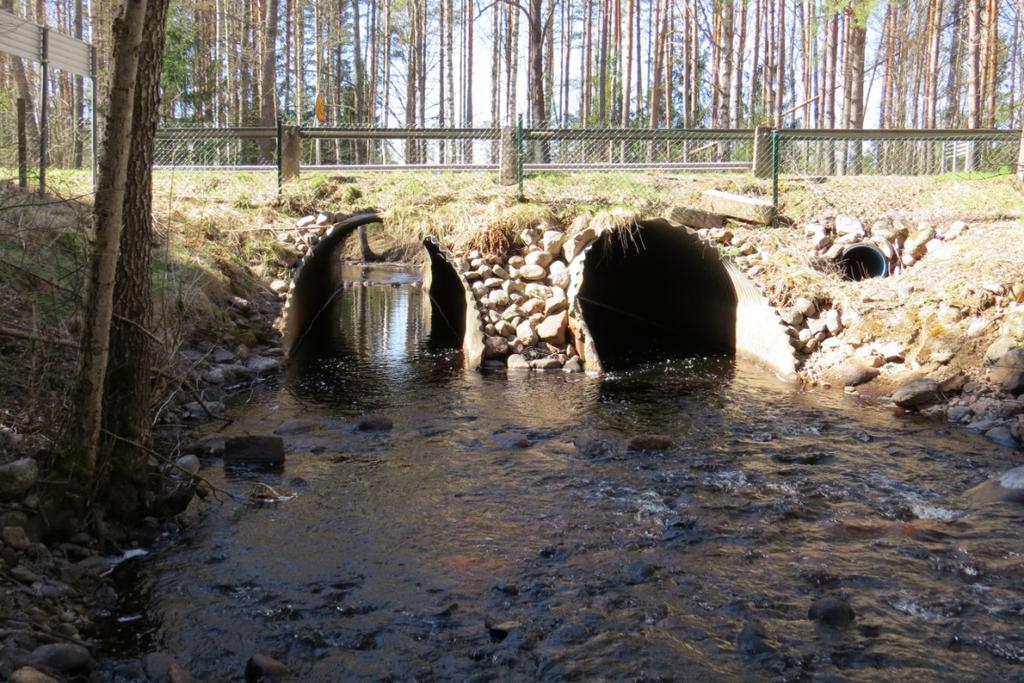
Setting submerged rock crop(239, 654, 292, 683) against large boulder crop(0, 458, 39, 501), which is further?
large boulder crop(0, 458, 39, 501)

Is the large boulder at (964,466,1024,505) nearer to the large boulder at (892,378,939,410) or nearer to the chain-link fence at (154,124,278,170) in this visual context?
the large boulder at (892,378,939,410)

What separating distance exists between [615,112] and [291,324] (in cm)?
3057

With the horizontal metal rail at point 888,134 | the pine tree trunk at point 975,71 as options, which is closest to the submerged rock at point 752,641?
the horizontal metal rail at point 888,134

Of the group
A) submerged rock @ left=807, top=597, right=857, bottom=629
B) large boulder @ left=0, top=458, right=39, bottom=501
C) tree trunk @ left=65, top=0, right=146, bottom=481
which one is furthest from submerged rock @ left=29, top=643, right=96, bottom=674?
submerged rock @ left=807, top=597, right=857, bottom=629

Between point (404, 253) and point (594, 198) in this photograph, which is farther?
point (404, 253)

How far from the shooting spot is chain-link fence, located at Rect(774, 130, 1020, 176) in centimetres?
1662

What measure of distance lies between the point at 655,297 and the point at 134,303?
1237cm

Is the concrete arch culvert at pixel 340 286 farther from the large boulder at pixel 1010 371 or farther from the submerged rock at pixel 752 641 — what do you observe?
the submerged rock at pixel 752 641

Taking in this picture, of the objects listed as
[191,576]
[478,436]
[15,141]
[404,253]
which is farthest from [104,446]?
[404,253]

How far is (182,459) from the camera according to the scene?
7.35 m

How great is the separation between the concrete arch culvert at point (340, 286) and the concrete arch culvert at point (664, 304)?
1.78 metres

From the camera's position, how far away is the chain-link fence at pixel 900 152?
54.5 feet

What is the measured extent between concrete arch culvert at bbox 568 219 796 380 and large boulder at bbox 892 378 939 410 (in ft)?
5.79

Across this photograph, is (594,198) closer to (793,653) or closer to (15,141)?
(15,141)
